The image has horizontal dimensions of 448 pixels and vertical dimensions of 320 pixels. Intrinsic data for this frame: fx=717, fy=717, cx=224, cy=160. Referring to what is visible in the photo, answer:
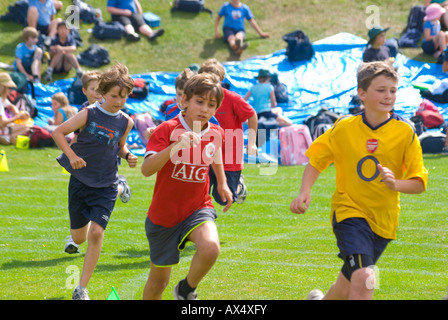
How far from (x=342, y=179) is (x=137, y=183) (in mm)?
6895

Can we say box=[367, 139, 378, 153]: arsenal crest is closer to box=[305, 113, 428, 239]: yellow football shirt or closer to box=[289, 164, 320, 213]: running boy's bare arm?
box=[305, 113, 428, 239]: yellow football shirt

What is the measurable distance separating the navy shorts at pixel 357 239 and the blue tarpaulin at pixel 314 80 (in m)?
10.1

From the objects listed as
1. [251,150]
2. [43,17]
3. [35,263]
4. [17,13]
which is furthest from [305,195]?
[17,13]

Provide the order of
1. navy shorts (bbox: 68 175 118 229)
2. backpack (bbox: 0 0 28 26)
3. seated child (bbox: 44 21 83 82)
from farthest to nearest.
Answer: backpack (bbox: 0 0 28 26) → seated child (bbox: 44 21 83 82) → navy shorts (bbox: 68 175 118 229)

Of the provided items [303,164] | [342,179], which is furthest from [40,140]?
[342,179]

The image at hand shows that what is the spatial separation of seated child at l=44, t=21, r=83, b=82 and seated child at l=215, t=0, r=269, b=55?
4307 millimetres

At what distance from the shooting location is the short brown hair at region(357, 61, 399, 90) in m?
Answer: 4.69

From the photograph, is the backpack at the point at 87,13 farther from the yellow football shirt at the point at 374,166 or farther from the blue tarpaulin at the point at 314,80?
the yellow football shirt at the point at 374,166

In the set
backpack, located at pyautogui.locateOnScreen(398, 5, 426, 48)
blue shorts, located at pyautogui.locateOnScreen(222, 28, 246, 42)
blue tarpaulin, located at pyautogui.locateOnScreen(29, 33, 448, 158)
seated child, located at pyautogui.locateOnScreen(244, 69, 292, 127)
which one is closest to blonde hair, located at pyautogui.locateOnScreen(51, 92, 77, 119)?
blue tarpaulin, located at pyautogui.locateOnScreen(29, 33, 448, 158)

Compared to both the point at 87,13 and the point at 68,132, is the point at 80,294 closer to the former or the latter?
the point at 68,132

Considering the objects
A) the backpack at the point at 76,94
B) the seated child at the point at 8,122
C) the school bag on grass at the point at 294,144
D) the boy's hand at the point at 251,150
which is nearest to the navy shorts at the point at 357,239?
the boy's hand at the point at 251,150

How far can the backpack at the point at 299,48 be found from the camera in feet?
57.1

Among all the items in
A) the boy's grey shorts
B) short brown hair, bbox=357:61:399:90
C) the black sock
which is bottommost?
the black sock

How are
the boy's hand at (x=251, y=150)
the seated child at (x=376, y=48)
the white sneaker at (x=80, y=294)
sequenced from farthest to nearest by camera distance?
the seated child at (x=376, y=48)
the boy's hand at (x=251, y=150)
the white sneaker at (x=80, y=294)
